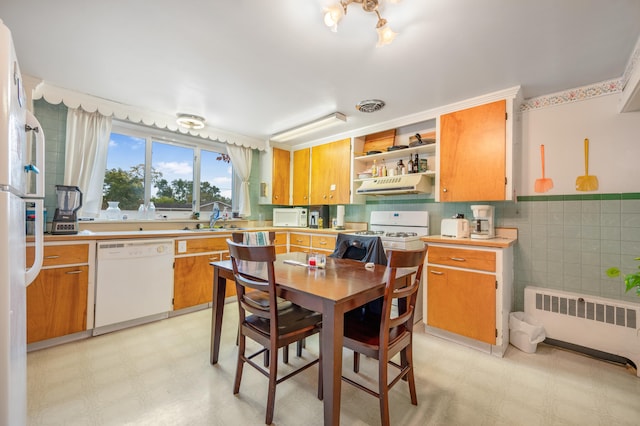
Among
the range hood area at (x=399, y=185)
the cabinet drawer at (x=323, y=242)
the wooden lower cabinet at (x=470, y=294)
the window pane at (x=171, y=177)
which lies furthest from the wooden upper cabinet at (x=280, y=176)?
the wooden lower cabinet at (x=470, y=294)

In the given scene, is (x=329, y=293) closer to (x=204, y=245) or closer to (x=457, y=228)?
(x=457, y=228)

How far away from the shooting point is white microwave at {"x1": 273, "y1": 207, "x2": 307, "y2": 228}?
4301 millimetres

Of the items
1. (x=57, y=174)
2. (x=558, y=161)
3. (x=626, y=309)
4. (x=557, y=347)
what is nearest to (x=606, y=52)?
(x=558, y=161)

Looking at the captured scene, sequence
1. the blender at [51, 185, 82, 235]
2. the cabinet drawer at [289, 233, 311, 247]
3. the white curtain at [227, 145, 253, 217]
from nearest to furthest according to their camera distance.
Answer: the blender at [51, 185, 82, 235], the cabinet drawer at [289, 233, 311, 247], the white curtain at [227, 145, 253, 217]

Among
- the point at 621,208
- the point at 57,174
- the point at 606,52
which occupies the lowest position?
the point at 621,208

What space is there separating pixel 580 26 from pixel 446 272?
1.99 m

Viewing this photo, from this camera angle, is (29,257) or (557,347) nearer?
(29,257)

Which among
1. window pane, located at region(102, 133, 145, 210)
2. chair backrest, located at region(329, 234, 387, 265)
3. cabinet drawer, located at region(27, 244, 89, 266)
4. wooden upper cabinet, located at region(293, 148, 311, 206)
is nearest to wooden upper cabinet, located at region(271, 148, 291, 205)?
wooden upper cabinet, located at region(293, 148, 311, 206)

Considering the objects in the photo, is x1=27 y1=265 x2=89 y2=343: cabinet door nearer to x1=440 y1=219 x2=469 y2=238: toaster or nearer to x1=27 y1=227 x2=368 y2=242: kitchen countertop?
x1=27 y1=227 x2=368 y2=242: kitchen countertop

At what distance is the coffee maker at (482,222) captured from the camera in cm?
263

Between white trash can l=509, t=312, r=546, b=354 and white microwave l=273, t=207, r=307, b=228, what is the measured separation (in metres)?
2.86

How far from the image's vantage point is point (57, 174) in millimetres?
2830

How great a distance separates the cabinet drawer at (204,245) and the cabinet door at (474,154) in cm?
267

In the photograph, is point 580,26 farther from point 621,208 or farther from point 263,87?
point 263,87
